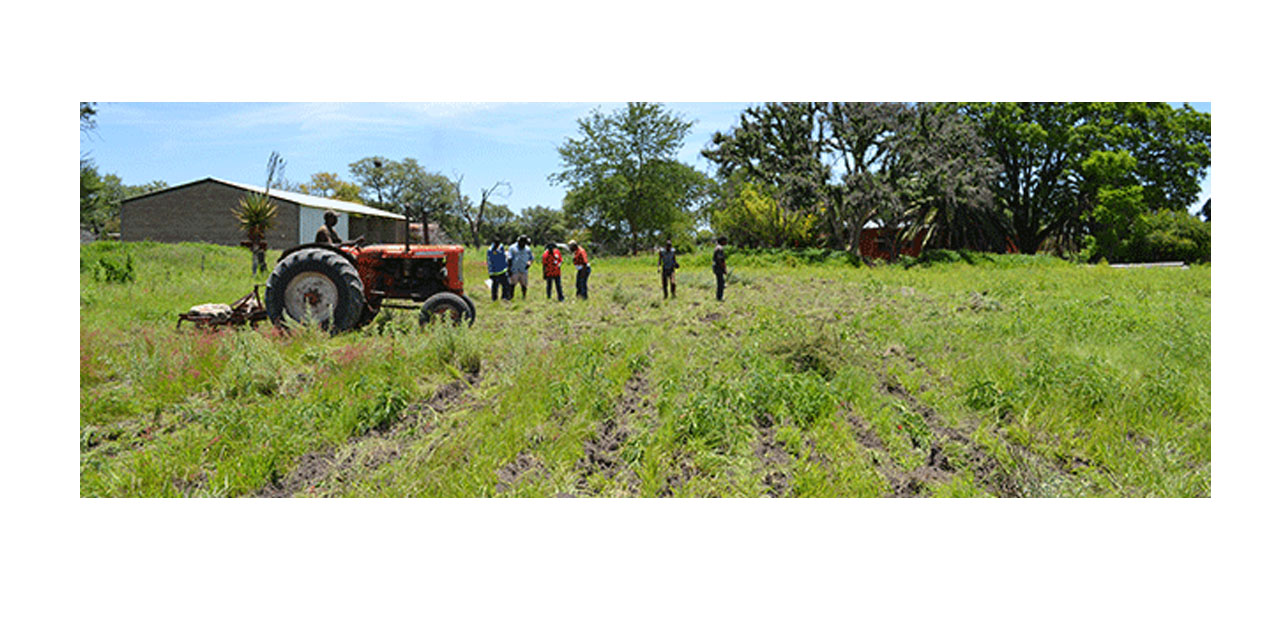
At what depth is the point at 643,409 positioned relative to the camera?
19.5 feet

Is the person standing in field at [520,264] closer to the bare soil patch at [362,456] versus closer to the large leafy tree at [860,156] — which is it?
the bare soil patch at [362,456]

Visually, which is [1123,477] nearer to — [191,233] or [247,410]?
[247,410]

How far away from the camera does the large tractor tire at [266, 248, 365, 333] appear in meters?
8.00

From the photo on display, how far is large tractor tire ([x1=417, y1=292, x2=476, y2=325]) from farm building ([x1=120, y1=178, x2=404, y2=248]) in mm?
5138

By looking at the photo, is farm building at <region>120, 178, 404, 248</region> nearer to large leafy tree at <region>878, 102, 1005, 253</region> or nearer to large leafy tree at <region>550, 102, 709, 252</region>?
large leafy tree at <region>550, 102, 709, 252</region>

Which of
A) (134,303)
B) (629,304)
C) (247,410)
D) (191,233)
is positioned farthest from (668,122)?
(247,410)

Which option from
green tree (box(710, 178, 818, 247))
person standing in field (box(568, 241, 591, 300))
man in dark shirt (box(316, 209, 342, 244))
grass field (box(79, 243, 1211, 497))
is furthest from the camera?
green tree (box(710, 178, 818, 247))

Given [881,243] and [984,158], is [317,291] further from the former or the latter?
[881,243]

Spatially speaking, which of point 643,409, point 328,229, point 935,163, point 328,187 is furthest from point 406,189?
point 935,163

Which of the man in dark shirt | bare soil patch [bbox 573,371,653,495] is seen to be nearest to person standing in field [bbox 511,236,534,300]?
the man in dark shirt

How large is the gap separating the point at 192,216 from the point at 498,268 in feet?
23.0

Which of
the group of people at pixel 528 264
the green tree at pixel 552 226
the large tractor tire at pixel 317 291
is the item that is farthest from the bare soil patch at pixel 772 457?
the green tree at pixel 552 226

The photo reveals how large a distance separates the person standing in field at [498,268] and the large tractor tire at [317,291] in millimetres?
5044

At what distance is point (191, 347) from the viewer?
6.66 m
